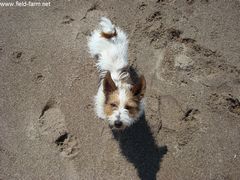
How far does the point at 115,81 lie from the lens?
4.83 meters

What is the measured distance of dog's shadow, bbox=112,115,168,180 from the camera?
5074 mm

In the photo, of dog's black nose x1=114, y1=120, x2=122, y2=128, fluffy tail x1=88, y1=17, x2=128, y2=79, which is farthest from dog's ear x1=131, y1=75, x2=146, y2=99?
fluffy tail x1=88, y1=17, x2=128, y2=79

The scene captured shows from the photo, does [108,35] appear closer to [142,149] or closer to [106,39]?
[106,39]

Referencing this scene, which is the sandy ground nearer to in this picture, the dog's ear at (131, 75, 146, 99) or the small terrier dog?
the small terrier dog

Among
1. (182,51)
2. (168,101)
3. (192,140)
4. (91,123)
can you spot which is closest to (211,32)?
(182,51)

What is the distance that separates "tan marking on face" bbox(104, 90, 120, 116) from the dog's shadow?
76 centimetres

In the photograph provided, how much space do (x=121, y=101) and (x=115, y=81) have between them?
0.53 metres

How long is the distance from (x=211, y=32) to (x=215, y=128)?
152cm

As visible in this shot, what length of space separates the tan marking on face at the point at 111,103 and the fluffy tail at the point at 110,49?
1.65 ft

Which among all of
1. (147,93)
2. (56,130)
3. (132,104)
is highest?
(132,104)

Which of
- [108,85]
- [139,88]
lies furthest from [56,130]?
[139,88]

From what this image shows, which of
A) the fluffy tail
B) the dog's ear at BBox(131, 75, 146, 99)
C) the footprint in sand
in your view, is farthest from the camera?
the footprint in sand

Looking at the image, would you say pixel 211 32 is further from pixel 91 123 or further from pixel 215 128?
pixel 91 123

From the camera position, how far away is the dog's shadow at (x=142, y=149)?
507cm
